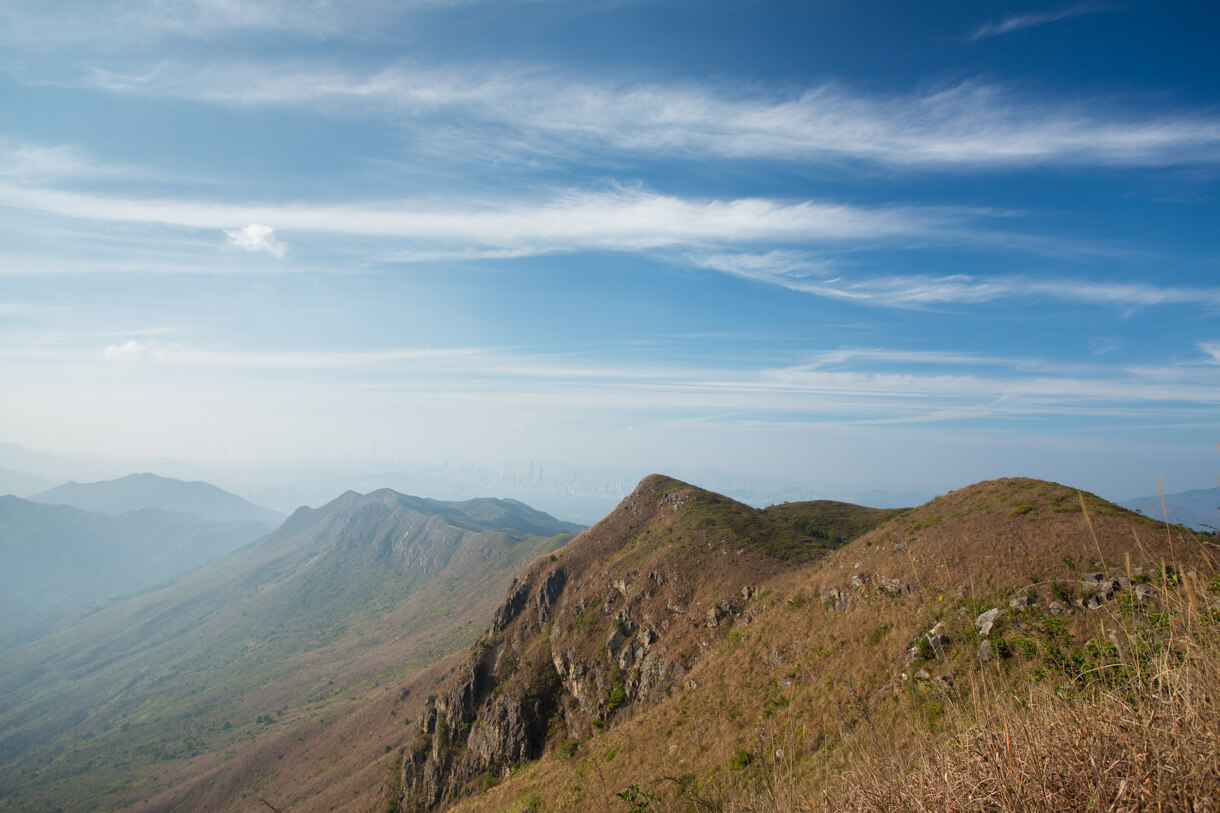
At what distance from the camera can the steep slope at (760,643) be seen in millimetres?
14742

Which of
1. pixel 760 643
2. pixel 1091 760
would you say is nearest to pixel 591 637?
pixel 760 643

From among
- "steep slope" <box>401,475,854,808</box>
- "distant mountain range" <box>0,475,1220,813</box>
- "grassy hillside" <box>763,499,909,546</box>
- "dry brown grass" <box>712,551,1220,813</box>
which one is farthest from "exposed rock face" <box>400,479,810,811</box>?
"dry brown grass" <box>712,551,1220,813</box>

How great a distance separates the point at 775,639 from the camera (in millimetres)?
31703

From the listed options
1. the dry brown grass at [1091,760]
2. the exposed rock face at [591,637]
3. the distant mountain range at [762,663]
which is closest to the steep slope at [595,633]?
the exposed rock face at [591,637]

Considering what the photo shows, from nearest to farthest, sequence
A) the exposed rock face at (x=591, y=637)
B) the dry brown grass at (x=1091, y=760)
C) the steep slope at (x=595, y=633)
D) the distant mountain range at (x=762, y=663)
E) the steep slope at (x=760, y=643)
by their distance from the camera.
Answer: the dry brown grass at (x=1091, y=760)
the distant mountain range at (x=762, y=663)
the steep slope at (x=760, y=643)
the exposed rock face at (x=591, y=637)
the steep slope at (x=595, y=633)

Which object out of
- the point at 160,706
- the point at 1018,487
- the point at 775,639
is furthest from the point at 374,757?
the point at 160,706

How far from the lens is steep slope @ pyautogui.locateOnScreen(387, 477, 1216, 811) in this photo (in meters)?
14.7

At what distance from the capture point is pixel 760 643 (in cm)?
3253

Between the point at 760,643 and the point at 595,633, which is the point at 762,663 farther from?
the point at 595,633

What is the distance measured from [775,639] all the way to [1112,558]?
17.7 meters

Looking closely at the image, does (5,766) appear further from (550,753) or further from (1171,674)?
(1171,674)

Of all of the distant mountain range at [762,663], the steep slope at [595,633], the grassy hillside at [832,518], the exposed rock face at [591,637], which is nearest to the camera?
the distant mountain range at [762,663]

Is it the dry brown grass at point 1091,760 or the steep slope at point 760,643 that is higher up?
the dry brown grass at point 1091,760

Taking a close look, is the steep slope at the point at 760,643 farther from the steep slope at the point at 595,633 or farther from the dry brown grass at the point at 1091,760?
the dry brown grass at the point at 1091,760
